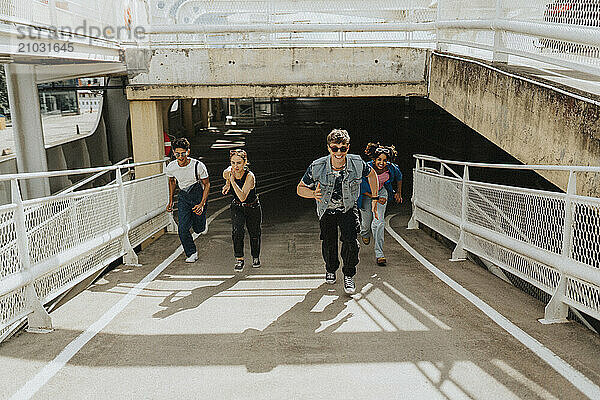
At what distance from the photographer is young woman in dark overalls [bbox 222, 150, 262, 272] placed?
7.15 meters

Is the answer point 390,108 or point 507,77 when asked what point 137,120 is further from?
point 390,108

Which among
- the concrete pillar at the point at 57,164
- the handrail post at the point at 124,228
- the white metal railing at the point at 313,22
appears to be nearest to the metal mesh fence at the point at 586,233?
the white metal railing at the point at 313,22

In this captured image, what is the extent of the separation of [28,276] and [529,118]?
238 inches

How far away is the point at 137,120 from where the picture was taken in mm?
12281

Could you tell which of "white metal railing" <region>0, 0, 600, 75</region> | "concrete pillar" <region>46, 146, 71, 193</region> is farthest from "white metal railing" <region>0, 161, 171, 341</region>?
"concrete pillar" <region>46, 146, 71, 193</region>

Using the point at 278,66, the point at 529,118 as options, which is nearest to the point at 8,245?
the point at 529,118

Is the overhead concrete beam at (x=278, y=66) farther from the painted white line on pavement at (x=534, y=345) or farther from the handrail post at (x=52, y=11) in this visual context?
the painted white line on pavement at (x=534, y=345)

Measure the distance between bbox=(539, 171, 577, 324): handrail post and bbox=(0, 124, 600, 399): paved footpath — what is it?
0.56 ft

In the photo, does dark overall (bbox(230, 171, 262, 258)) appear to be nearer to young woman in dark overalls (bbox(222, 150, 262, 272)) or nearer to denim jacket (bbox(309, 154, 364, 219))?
young woman in dark overalls (bbox(222, 150, 262, 272))

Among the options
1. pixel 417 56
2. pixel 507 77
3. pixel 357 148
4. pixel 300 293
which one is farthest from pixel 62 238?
pixel 357 148

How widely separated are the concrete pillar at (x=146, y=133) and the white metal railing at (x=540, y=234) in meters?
6.98

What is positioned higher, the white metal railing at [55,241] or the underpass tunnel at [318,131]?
the white metal railing at [55,241]

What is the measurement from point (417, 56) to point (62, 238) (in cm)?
863

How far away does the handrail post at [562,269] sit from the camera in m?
4.98
